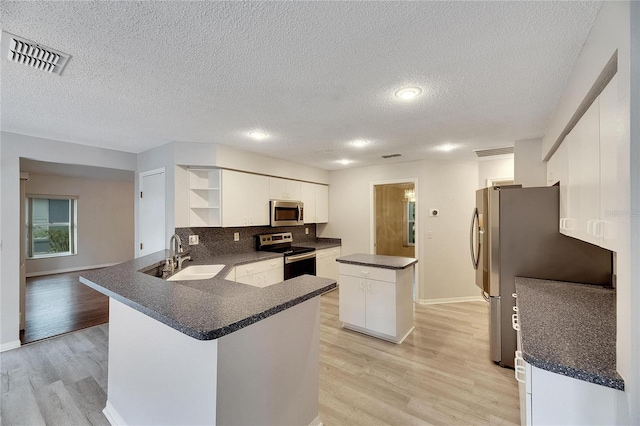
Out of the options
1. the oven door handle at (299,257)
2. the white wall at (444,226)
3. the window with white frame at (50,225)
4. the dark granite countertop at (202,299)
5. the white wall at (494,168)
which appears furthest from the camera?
the window with white frame at (50,225)

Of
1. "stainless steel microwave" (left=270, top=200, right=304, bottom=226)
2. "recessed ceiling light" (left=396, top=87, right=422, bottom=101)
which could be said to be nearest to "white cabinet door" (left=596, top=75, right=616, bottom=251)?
"recessed ceiling light" (left=396, top=87, right=422, bottom=101)

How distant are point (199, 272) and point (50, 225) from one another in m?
6.30

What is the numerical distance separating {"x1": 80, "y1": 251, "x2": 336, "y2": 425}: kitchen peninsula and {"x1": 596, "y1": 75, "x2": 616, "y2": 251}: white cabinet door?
4.38 feet

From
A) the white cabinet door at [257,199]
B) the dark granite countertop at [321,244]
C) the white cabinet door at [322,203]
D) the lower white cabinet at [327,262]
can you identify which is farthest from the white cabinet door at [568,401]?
the white cabinet door at [322,203]

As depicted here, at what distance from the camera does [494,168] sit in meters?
4.38

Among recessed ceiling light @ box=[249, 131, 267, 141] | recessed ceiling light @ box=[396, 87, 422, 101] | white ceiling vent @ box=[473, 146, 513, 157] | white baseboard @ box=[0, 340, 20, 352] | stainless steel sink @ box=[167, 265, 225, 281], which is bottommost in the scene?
white baseboard @ box=[0, 340, 20, 352]

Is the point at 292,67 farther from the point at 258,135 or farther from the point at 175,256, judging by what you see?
the point at 175,256

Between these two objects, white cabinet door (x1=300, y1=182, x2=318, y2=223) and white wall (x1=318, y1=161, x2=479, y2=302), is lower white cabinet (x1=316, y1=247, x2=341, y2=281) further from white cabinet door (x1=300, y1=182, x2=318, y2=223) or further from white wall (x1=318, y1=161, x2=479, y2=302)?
white wall (x1=318, y1=161, x2=479, y2=302)

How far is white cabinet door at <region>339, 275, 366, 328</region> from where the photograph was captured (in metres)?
3.22

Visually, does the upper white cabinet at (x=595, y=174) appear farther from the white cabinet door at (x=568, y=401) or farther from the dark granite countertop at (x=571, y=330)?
the white cabinet door at (x=568, y=401)

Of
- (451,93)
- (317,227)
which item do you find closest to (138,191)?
(317,227)

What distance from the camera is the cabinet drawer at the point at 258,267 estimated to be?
3398 millimetres

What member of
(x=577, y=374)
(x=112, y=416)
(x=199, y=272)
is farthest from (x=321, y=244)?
(x=577, y=374)

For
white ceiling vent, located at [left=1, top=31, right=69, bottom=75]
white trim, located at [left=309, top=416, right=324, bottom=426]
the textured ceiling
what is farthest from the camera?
white trim, located at [left=309, top=416, right=324, bottom=426]
